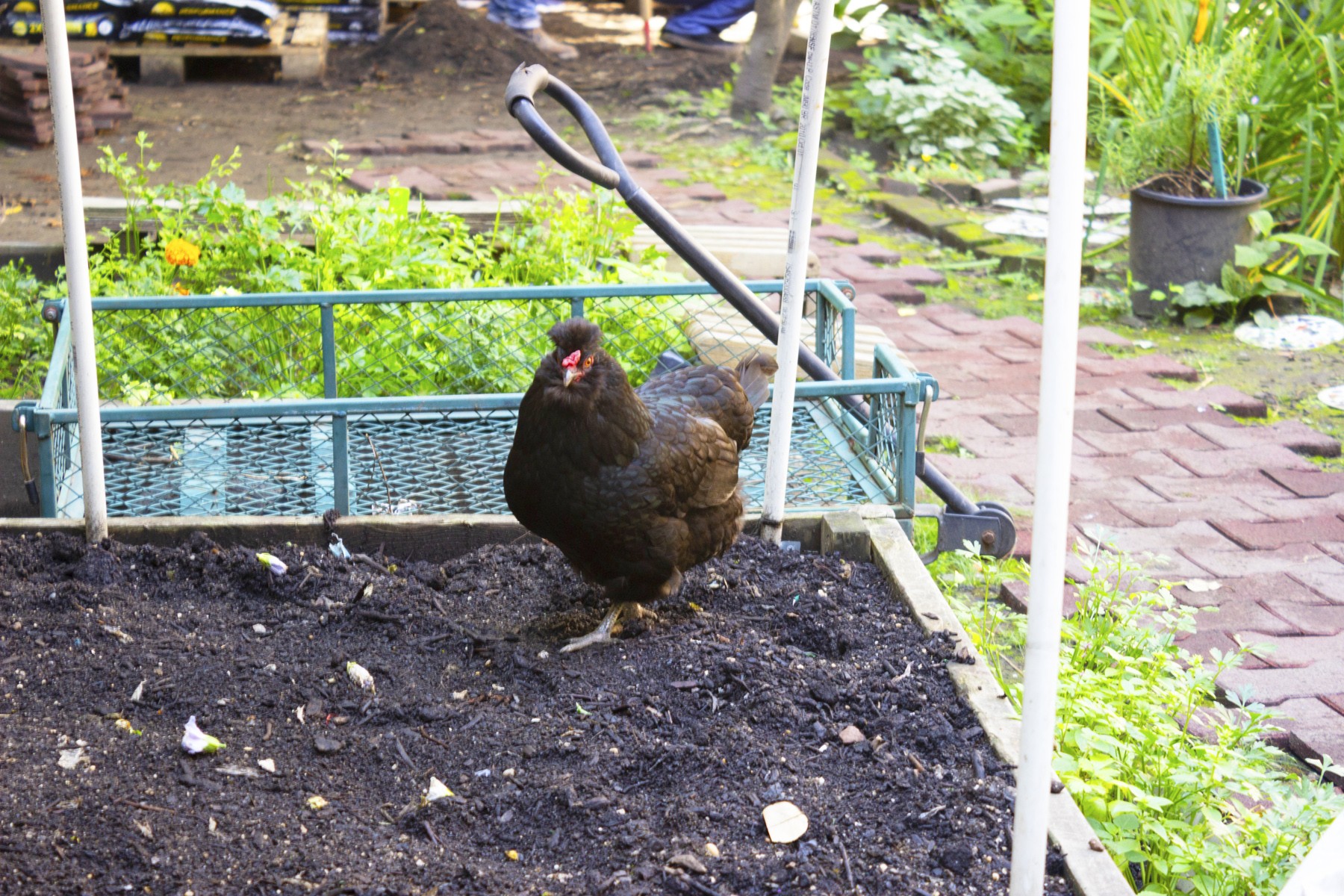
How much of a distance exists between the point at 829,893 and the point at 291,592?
145 centimetres

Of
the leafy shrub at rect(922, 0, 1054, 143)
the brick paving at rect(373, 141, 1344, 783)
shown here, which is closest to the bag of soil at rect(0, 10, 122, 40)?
the leafy shrub at rect(922, 0, 1054, 143)

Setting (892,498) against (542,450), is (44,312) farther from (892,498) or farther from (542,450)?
(892,498)

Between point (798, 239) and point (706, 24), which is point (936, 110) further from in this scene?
point (798, 239)

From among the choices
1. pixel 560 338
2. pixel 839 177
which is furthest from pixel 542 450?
pixel 839 177

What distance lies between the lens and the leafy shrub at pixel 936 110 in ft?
27.6

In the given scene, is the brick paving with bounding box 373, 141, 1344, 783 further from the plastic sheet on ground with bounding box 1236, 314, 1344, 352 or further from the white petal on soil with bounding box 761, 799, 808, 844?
the white petal on soil with bounding box 761, 799, 808, 844

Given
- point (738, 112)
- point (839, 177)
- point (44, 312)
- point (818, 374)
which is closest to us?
point (818, 374)

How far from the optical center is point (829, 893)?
1981 mm

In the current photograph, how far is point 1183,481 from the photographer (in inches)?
175

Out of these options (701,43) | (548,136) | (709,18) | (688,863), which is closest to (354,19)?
(701,43)

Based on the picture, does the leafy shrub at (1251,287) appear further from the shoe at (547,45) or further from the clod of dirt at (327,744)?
the shoe at (547,45)

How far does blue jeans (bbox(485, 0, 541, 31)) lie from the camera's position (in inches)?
477

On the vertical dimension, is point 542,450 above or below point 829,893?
above

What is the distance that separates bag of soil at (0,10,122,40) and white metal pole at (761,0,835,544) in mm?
8669
